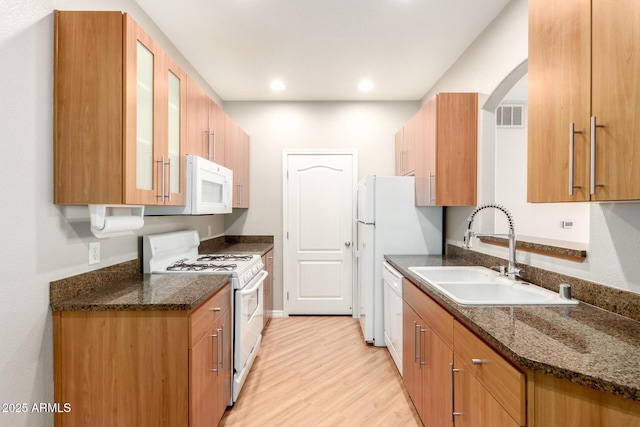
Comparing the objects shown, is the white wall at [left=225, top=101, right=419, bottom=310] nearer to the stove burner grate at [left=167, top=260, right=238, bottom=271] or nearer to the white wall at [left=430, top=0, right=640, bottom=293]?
the white wall at [left=430, top=0, right=640, bottom=293]

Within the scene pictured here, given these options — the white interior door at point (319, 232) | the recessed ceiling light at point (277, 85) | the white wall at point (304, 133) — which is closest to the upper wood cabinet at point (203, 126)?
the recessed ceiling light at point (277, 85)

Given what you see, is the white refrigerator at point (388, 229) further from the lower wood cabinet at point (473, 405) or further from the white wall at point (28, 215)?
the white wall at point (28, 215)

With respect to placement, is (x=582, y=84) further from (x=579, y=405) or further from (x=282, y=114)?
(x=282, y=114)

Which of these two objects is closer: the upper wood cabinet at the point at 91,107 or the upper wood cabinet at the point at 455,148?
the upper wood cabinet at the point at 91,107

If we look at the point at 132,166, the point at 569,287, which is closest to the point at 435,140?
the point at 569,287

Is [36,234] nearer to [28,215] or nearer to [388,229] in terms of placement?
[28,215]

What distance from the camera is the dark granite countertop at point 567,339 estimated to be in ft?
2.85

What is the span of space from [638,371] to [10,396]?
2100 mm

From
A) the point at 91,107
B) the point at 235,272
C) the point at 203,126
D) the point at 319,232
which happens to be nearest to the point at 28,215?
the point at 91,107

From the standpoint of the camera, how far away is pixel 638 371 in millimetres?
877

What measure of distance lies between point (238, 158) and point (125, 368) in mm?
2453

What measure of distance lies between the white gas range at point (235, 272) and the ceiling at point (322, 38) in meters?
1.57

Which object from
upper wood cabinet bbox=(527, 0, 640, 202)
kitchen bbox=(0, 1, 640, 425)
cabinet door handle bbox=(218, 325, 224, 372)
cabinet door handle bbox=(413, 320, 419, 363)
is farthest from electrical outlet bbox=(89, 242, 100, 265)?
upper wood cabinet bbox=(527, 0, 640, 202)

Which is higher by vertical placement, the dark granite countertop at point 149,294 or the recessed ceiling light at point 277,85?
the recessed ceiling light at point 277,85
